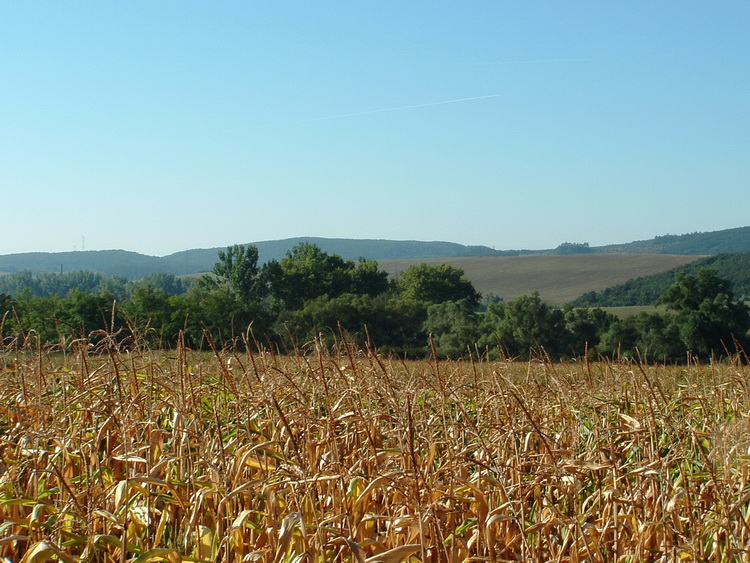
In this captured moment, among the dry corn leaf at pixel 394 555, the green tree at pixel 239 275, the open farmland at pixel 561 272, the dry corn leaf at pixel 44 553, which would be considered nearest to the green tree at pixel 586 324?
the green tree at pixel 239 275

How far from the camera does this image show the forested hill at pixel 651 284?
104 meters

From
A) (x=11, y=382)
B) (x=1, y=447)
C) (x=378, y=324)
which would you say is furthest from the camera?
(x=378, y=324)

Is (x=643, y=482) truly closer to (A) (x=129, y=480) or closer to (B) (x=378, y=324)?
(A) (x=129, y=480)

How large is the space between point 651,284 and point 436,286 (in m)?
42.6

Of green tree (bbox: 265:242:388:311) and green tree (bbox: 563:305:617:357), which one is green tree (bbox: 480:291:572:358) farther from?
green tree (bbox: 265:242:388:311)

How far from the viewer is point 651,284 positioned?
113m

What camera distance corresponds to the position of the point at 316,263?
292ft

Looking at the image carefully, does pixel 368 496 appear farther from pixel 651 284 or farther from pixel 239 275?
pixel 651 284

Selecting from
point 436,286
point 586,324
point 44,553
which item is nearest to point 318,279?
point 436,286

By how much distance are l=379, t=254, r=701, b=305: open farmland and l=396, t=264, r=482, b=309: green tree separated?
30894mm

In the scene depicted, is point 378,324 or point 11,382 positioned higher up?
point 11,382

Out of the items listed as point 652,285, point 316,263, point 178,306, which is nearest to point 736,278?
point 652,285

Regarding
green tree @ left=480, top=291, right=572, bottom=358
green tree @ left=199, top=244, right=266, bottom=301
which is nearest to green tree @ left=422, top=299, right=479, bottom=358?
green tree @ left=480, top=291, right=572, bottom=358

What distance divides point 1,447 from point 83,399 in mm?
1018
